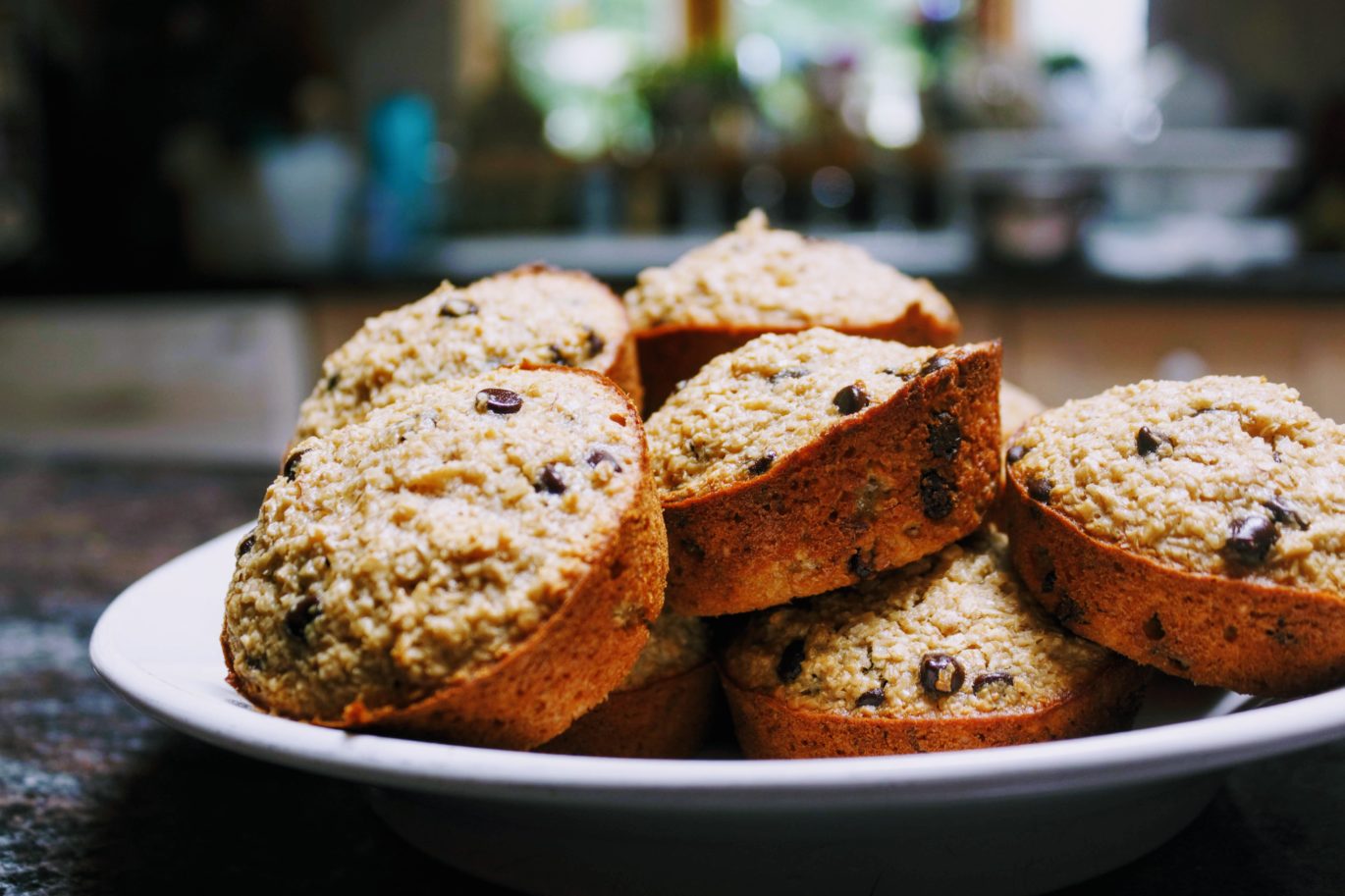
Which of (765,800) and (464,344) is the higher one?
(464,344)

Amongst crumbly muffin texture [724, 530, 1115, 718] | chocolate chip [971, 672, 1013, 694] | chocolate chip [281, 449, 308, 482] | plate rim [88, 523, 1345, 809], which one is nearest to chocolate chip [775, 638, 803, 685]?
crumbly muffin texture [724, 530, 1115, 718]

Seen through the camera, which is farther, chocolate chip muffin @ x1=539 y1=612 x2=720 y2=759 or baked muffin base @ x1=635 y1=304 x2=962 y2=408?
baked muffin base @ x1=635 y1=304 x2=962 y2=408

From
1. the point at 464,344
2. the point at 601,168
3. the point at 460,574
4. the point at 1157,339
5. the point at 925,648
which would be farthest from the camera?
the point at 601,168

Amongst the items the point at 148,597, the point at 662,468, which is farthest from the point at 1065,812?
the point at 148,597

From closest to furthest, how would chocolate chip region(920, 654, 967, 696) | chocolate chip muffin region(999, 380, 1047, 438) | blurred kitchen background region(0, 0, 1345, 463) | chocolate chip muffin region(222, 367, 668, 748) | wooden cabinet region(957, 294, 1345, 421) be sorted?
chocolate chip muffin region(222, 367, 668, 748)
chocolate chip region(920, 654, 967, 696)
chocolate chip muffin region(999, 380, 1047, 438)
wooden cabinet region(957, 294, 1345, 421)
blurred kitchen background region(0, 0, 1345, 463)

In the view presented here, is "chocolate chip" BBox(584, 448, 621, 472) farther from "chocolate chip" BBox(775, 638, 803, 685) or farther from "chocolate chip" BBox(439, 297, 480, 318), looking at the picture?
"chocolate chip" BBox(439, 297, 480, 318)

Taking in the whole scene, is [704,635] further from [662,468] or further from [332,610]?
[332,610]

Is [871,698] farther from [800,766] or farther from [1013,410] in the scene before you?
[1013,410]

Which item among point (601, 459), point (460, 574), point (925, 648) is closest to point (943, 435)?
point (925, 648)
